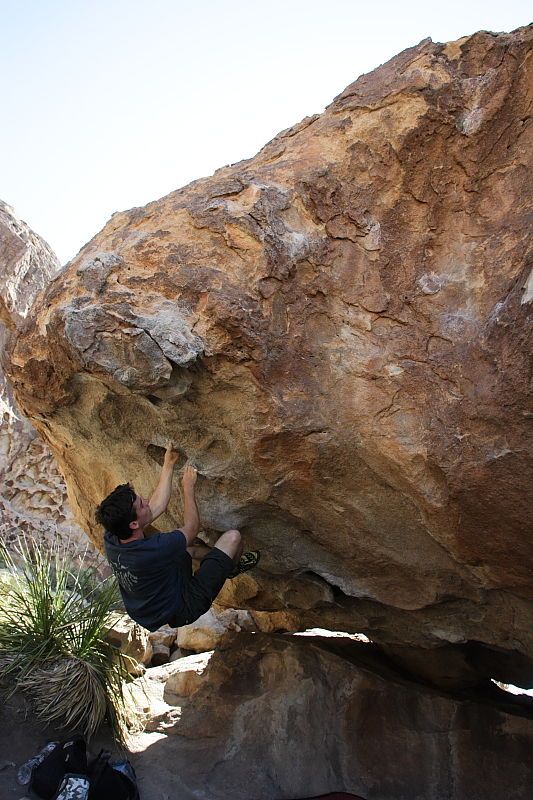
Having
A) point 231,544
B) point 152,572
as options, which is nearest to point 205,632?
point 231,544

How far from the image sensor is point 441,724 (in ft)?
13.6

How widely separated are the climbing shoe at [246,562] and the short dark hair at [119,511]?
0.66 meters

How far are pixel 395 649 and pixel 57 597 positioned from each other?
93.3 inches

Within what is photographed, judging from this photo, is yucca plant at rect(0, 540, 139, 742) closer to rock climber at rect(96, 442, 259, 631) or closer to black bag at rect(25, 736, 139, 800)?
black bag at rect(25, 736, 139, 800)

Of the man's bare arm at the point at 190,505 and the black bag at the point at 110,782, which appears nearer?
the man's bare arm at the point at 190,505

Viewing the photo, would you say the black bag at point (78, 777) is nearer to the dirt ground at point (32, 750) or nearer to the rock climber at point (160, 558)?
the dirt ground at point (32, 750)

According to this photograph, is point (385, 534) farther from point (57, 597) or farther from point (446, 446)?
point (57, 597)

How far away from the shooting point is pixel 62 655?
14.9 feet

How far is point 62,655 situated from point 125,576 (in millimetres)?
1584

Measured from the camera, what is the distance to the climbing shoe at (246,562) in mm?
3670

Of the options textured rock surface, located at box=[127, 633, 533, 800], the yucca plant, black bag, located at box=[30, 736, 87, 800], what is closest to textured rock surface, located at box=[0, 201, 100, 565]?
the yucca plant

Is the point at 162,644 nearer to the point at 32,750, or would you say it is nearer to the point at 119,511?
the point at 32,750

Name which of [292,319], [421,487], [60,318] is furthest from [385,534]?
[60,318]

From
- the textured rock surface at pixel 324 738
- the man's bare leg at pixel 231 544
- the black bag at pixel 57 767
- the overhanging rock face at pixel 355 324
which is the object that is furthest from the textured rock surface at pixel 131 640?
the overhanging rock face at pixel 355 324
